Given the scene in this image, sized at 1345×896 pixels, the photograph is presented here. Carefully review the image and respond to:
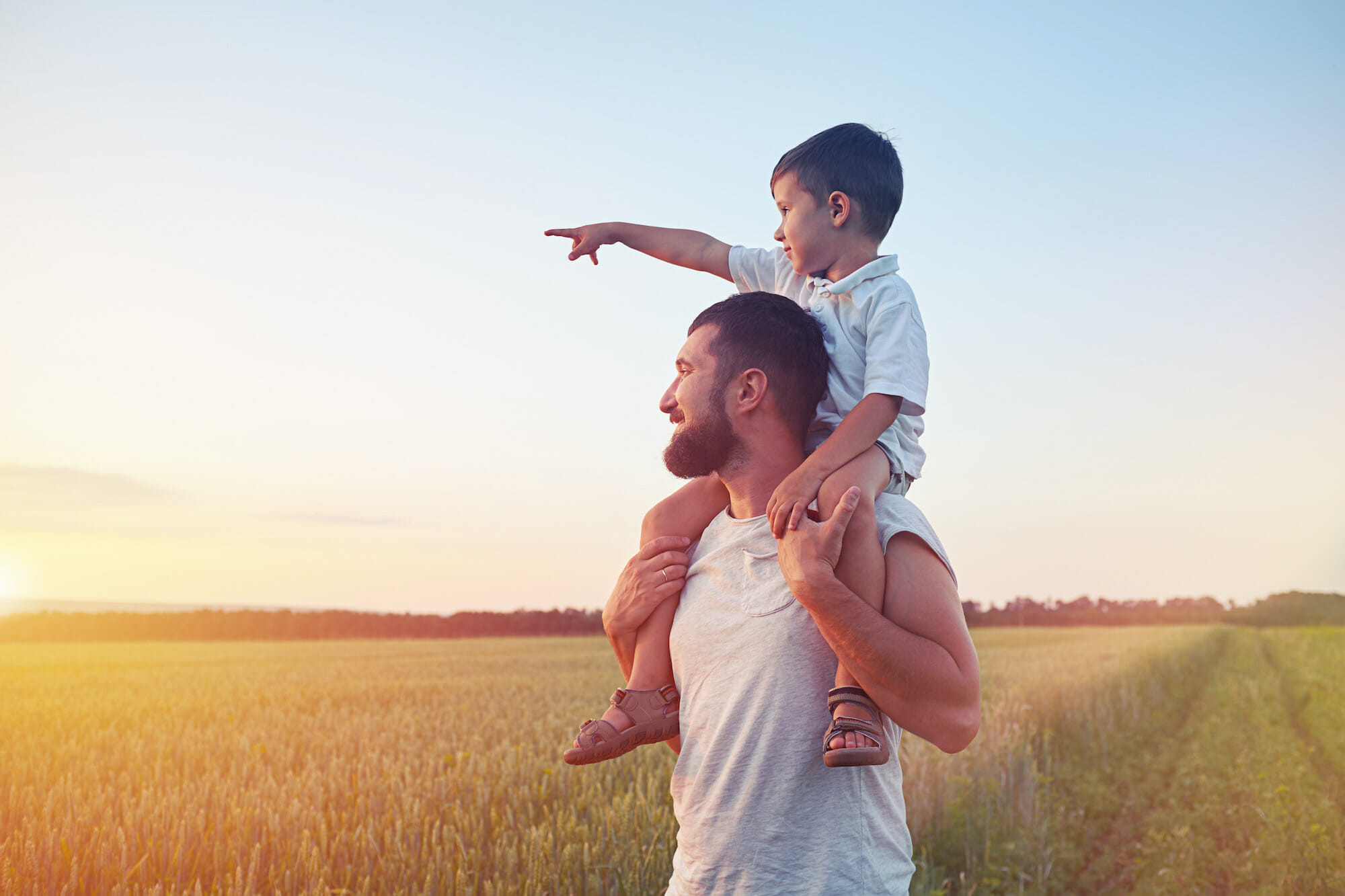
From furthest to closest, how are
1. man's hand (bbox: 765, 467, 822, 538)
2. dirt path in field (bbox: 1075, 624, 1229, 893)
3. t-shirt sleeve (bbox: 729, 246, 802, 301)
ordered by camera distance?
1. dirt path in field (bbox: 1075, 624, 1229, 893)
2. t-shirt sleeve (bbox: 729, 246, 802, 301)
3. man's hand (bbox: 765, 467, 822, 538)

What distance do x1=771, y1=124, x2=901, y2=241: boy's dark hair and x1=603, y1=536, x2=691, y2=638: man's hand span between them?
1284 mm

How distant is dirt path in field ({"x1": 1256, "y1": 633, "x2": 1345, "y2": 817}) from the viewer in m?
10.2

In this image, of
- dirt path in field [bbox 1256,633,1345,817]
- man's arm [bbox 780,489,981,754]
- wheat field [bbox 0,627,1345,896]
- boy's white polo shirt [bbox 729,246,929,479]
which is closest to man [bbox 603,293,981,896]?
man's arm [bbox 780,489,981,754]

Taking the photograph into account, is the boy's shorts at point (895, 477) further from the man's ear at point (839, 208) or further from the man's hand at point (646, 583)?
the man's ear at point (839, 208)

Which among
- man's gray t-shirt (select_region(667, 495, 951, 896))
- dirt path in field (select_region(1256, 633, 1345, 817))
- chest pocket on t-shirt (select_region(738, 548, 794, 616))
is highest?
chest pocket on t-shirt (select_region(738, 548, 794, 616))

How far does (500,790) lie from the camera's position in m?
5.66

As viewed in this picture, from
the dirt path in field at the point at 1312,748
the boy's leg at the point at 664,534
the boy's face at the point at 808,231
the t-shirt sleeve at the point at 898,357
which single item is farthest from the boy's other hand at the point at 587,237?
the dirt path in field at the point at 1312,748

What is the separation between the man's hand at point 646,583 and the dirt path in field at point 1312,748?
386 inches

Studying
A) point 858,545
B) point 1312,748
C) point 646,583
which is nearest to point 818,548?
point 858,545

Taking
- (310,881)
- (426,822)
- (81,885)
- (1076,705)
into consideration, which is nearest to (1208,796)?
(1076,705)

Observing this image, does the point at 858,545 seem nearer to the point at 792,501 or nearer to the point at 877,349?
the point at 792,501

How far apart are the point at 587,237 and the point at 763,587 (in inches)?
65.6

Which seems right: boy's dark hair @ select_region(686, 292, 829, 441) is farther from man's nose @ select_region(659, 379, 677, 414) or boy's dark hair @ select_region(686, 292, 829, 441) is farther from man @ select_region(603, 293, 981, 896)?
man's nose @ select_region(659, 379, 677, 414)

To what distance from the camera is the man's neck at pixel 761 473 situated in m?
2.52
